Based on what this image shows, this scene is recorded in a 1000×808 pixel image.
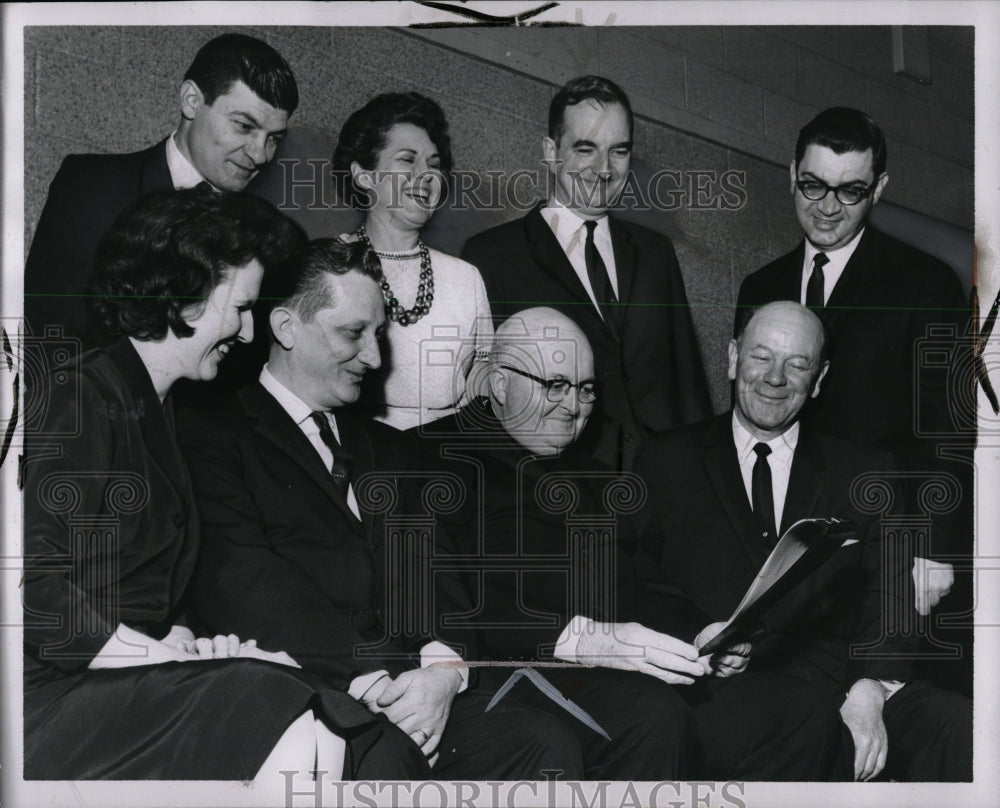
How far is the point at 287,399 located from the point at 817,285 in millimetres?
1695

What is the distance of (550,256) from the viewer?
181 inches

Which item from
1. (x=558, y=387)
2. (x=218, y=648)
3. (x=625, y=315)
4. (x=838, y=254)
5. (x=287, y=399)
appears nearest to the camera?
(x=218, y=648)

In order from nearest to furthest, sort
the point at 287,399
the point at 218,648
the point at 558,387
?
the point at 218,648
the point at 287,399
the point at 558,387

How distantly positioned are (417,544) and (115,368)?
1039mm

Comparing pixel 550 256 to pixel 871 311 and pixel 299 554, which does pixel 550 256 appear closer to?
pixel 871 311

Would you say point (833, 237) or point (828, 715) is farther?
point (833, 237)

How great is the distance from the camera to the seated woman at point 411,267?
447cm

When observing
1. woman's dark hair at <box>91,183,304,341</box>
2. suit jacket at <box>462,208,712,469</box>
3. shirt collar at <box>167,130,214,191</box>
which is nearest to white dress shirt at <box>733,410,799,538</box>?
suit jacket at <box>462,208,712,469</box>

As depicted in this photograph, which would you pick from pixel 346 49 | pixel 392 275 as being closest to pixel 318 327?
pixel 392 275

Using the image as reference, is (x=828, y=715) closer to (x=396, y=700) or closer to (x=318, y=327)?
(x=396, y=700)

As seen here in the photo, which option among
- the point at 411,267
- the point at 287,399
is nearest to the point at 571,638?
the point at 287,399

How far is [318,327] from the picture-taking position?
14.4 ft

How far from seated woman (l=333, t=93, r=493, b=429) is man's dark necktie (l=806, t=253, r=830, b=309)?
1017 millimetres

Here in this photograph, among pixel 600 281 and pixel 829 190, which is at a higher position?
pixel 829 190
